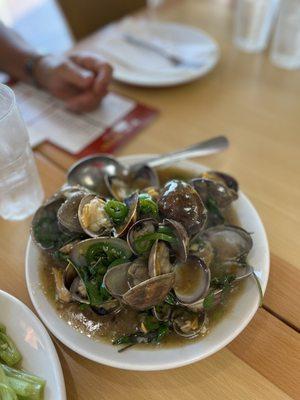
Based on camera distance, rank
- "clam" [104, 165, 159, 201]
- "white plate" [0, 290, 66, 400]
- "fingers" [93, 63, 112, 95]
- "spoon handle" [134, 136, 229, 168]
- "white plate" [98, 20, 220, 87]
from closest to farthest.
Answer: "white plate" [0, 290, 66, 400], "clam" [104, 165, 159, 201], "spoon handle" [134, 136, 229, 168], "fingers" [93, 63, 112, 95], "white plate" [98, 20, 220, 87]

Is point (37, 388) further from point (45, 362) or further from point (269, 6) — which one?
point (269, 6)

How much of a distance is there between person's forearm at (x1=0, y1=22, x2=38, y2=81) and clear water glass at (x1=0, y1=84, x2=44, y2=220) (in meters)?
0.57

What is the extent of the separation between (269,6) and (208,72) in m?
0.33

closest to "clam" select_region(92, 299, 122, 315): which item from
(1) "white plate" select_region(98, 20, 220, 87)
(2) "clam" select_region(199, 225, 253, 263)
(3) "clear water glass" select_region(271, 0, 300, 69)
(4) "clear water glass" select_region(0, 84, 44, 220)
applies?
(2) "clam" select_region(199, 225, 253, 263)

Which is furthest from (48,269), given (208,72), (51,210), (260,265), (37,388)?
(208,72)

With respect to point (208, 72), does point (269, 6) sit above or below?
above

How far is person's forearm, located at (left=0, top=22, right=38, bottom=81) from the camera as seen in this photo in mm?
1248

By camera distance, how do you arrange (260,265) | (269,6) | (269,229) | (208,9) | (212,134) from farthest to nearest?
(208,9) < (269,6) < (212,134) < (269,229) < (260,265)

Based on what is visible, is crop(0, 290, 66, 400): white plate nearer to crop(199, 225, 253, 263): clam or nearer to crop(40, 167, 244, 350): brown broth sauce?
crop(40, 167, 244, 350): brown broth sauce

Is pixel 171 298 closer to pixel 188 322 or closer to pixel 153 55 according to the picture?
pixel 188 322

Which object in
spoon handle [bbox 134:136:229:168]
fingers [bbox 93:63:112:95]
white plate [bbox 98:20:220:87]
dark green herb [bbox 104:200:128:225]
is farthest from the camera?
white plate [bbox 98:20:220:87]

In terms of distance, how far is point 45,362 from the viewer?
573 millimetres

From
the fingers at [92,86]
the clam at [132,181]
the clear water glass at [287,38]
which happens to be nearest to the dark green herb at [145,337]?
the clam at [132,181]

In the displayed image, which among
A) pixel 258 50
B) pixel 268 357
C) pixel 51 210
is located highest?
pixel 51 210
